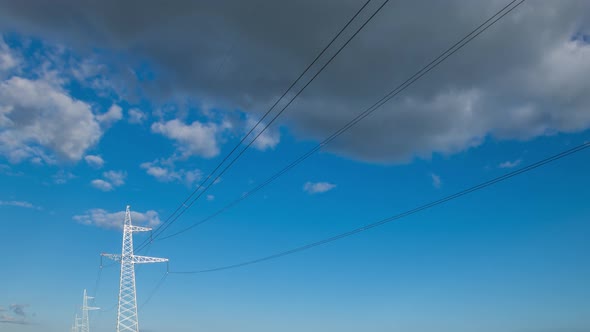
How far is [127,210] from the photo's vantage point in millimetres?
50625

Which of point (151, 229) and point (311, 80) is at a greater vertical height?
point (151, 229)

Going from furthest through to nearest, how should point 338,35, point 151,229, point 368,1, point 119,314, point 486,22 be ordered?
point 151,229 → point 119,314 → point 486,22 → point 338,35 → point 368,1

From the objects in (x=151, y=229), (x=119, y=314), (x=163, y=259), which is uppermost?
(x=151, y=229)

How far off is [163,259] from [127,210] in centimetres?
791

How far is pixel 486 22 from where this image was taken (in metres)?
17.9

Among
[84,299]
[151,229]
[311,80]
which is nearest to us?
[311,80]

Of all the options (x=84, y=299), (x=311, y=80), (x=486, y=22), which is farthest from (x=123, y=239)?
(x=84, y=299)

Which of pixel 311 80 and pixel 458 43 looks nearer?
pixel 458 43

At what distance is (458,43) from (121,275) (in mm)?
44281

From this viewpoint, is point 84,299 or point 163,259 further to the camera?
point 84,299

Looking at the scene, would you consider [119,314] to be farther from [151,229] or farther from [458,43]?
[458,43]

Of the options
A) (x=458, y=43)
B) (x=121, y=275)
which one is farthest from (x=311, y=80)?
(x=121, y=275)

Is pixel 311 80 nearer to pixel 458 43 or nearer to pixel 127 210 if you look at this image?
pixel 458 43

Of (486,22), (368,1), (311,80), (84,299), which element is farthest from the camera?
(84,299)
